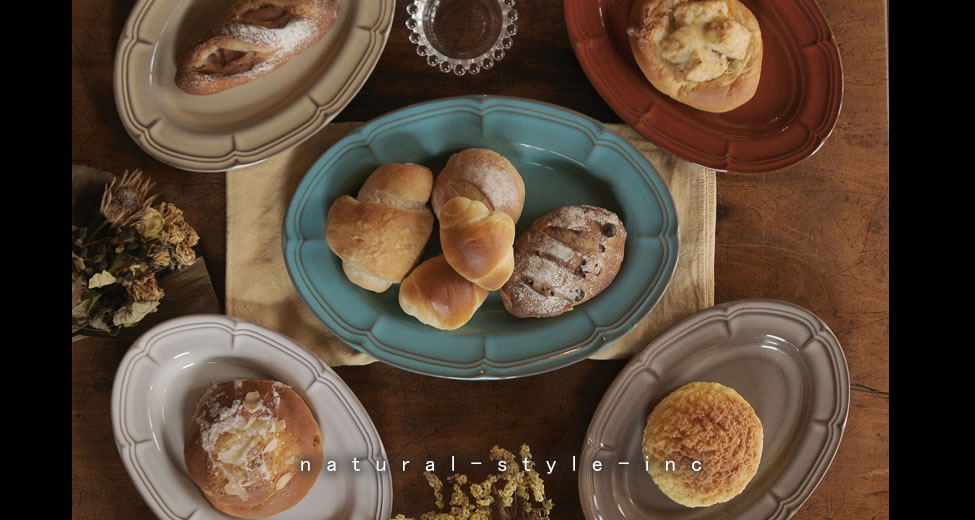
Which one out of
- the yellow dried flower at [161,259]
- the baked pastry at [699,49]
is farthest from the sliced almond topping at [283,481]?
the baked pastry at [699,49]

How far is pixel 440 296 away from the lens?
55.9 inches

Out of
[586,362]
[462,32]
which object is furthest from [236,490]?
[462,32]

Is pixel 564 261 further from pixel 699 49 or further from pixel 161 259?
pixel 161 259

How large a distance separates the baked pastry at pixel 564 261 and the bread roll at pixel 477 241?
2.7 inches

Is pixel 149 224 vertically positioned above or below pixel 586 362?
above

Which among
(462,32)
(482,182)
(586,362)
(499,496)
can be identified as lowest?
(499,496)

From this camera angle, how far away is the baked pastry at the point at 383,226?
1424 millimetres

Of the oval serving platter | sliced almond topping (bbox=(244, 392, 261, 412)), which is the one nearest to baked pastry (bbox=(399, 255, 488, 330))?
the oval serving platter

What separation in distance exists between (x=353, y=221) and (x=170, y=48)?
647 mm

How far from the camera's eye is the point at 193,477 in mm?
1464

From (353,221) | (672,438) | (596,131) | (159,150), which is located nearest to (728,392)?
(672,438)

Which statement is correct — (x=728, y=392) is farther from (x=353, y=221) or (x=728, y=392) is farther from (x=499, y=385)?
(x=353, y=221)

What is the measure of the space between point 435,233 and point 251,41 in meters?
0.61

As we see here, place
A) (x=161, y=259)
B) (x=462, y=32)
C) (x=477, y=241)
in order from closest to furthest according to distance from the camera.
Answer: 1. (x=477, y=241)
2. (x=161, y=259)
3. (x=462, y=32)
